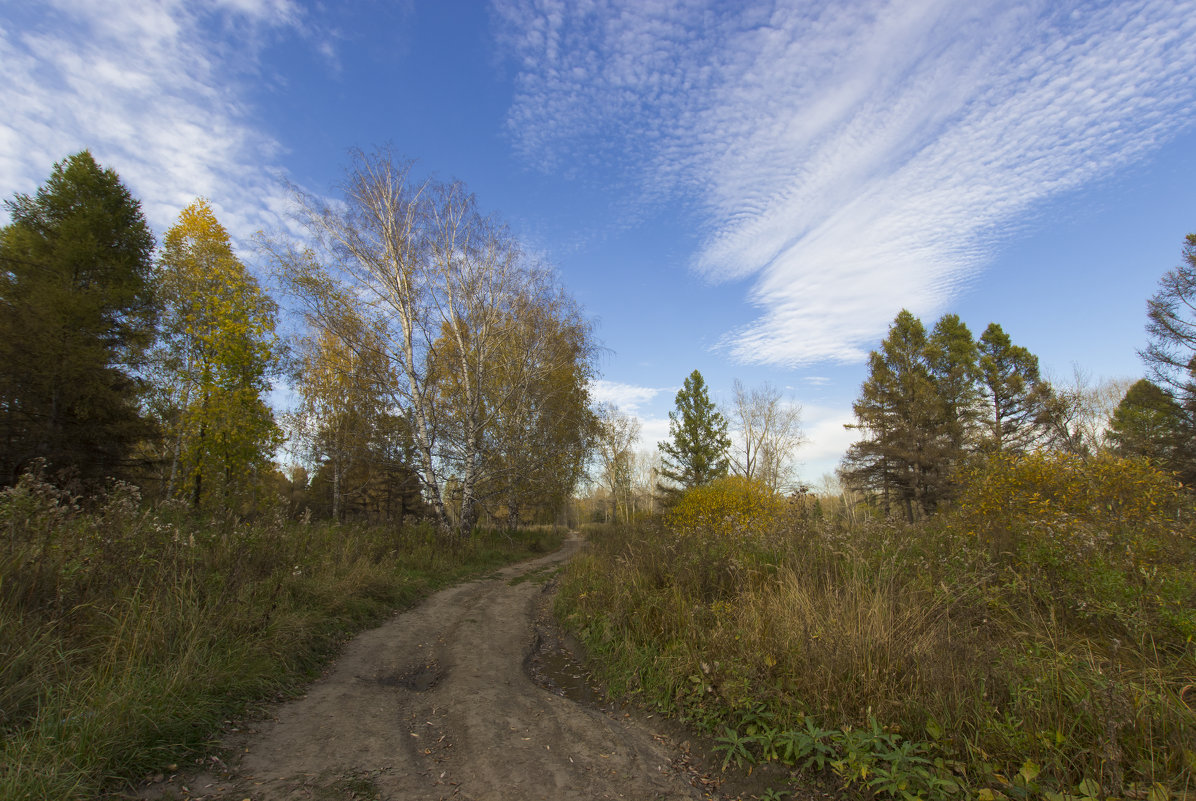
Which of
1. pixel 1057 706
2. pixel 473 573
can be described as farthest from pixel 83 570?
pixel 473 573

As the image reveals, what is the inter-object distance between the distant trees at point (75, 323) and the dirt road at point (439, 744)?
36.3ft

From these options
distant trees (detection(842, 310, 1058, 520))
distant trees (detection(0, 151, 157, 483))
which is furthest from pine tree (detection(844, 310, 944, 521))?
distant trees (detection(0, 151, 157, 483))

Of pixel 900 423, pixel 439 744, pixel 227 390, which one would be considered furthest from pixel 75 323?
pixel 900 423

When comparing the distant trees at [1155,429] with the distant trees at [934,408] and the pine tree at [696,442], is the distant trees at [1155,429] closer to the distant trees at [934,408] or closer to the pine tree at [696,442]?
the distant trees at [934,408]

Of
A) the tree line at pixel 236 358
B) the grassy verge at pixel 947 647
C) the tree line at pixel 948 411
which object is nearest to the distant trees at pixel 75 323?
the tree line at pixel 236 358

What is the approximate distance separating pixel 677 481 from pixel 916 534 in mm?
27523

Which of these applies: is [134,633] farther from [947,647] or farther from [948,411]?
[948,411]

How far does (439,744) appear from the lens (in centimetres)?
367

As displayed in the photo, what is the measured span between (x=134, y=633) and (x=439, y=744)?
2.72 metres

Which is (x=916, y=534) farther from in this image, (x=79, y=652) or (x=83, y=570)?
(x=83, y=570)

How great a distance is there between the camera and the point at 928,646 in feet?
11.8

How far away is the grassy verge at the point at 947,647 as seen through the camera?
2695 mm

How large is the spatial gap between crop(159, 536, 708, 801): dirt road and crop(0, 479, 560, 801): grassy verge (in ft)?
1.35

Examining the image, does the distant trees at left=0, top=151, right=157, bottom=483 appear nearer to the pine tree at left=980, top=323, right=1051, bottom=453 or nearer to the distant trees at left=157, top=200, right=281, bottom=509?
the distant trees at left=157, top=200, right=281, bottom=509
